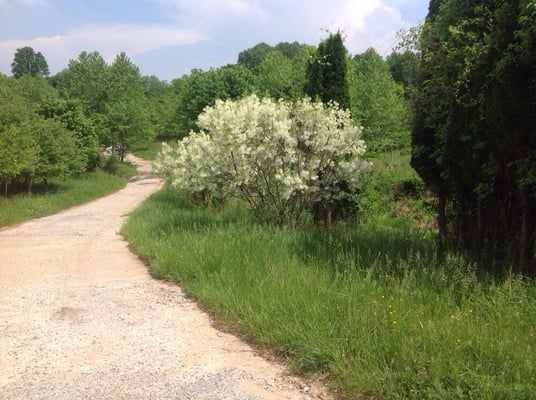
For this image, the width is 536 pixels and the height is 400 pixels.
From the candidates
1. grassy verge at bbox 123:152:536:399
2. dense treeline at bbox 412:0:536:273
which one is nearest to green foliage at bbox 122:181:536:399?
grassy verge at bbox 123:152:536:399

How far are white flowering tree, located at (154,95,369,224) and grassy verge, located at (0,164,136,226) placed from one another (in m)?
10.8

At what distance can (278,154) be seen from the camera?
9602mm

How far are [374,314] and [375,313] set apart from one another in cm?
2

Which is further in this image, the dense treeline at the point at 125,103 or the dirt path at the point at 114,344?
the dense treeline at the point at 125,103

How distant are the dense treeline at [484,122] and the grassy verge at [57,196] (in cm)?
1529

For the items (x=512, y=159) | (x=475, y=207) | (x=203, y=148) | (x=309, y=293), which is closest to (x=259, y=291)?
(x=309, y=293)

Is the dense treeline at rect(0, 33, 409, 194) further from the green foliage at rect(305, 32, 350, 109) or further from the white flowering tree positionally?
the white flowering tree

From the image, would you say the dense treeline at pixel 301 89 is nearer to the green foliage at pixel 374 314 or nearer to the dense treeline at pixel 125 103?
the dense treeline at pixel 125 103

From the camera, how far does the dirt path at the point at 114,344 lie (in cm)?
397

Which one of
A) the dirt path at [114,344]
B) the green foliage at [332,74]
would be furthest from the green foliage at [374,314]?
the green foliage at [332,74]

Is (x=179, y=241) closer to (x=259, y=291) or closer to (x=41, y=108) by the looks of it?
(x=259, y=291)

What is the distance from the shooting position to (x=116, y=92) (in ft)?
138

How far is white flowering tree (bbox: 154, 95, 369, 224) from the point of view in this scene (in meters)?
9.40

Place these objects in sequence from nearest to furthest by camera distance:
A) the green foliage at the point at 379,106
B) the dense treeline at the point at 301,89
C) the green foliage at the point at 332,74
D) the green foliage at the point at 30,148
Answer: the green foliage at the point at 332,74 → the green foliage at the point at 30,148 → the dense treeline at the point at 301,89 → the green foliage at the point at 379,106
